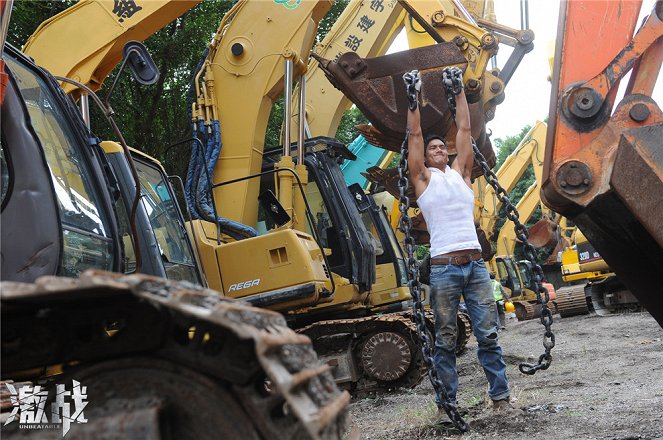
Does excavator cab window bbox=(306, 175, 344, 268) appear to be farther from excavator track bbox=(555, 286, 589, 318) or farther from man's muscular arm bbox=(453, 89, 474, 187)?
excavator track bbox=(555, 286, 589, 318)

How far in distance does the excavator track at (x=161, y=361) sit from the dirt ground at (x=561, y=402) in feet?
2.99

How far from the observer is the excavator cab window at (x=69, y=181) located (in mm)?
3127

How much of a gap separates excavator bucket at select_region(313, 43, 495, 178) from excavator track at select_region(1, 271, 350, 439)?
5.49 meters

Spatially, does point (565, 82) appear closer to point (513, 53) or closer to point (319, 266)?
point (319, 266)

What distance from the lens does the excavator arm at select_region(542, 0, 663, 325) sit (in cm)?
308

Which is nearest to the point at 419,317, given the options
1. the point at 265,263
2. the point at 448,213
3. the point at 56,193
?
the point at 448,213

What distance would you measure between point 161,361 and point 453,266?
10.7 ft

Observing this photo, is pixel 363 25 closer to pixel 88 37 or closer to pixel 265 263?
pixel 265 263

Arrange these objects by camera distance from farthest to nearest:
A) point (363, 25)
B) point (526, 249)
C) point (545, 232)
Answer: point (545, 232), point (363, 25), point (526, 249)

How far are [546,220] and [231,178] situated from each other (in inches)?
639

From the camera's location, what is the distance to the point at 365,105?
23.5 ft

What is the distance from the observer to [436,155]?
502cm

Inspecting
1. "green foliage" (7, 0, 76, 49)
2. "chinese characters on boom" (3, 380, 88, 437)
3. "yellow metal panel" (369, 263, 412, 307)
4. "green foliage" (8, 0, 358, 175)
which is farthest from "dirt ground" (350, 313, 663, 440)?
"green foliage" (7, 0, 76, 49)

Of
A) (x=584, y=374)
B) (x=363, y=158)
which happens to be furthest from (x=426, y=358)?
(x=363, y=158)
